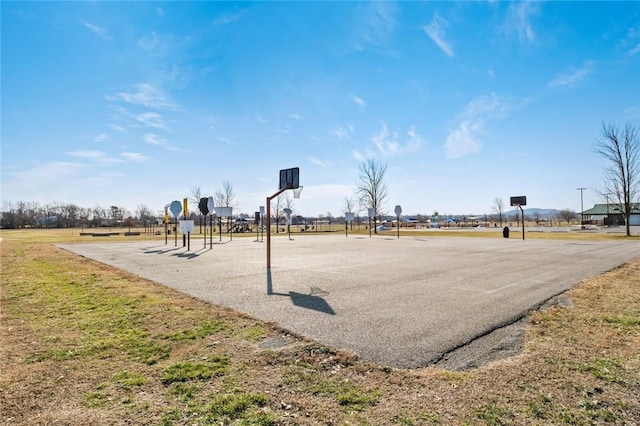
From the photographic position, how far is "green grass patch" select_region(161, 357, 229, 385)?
3279 millimetres

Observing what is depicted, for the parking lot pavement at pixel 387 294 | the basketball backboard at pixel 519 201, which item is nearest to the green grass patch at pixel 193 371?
the parking lot pavement at pixel 387 294

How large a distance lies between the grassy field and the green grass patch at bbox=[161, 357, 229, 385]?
11 millimetres

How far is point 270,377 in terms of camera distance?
3299 millimetres

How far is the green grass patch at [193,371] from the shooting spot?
328cm

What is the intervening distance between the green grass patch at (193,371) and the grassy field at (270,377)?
11 mm

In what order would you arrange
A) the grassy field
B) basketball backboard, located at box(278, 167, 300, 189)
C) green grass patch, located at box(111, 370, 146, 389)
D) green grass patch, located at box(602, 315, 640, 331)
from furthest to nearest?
basketball backboard, located at box(278, 167, 300, 189) → green grass patch, located at box(602, 315, 640, 331) → green grass patch, located at box(111, 370, 146, 389) → the grassy field

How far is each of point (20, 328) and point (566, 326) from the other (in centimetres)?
730

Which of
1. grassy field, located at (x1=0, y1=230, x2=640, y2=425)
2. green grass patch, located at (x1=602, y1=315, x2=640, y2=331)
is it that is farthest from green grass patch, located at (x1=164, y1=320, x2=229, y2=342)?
green grass patch, located at (x1=602, y1=315, x2=640, y2=331)

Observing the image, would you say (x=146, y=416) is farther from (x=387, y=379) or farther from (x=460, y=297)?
(x=460, y=297)

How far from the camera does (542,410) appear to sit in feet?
8.77

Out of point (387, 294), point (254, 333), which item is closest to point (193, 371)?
point (254, 333)

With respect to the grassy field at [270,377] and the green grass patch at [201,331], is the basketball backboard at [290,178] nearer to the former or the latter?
the grassy field at [270,377]

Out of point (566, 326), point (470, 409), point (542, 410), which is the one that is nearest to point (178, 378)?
point (470, 409)

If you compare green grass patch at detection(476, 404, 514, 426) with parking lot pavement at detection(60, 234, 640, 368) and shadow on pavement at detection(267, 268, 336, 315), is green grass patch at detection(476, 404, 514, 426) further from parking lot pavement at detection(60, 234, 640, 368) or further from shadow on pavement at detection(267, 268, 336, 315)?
shadow on pavement at detection(267, 268, 336, 315)
